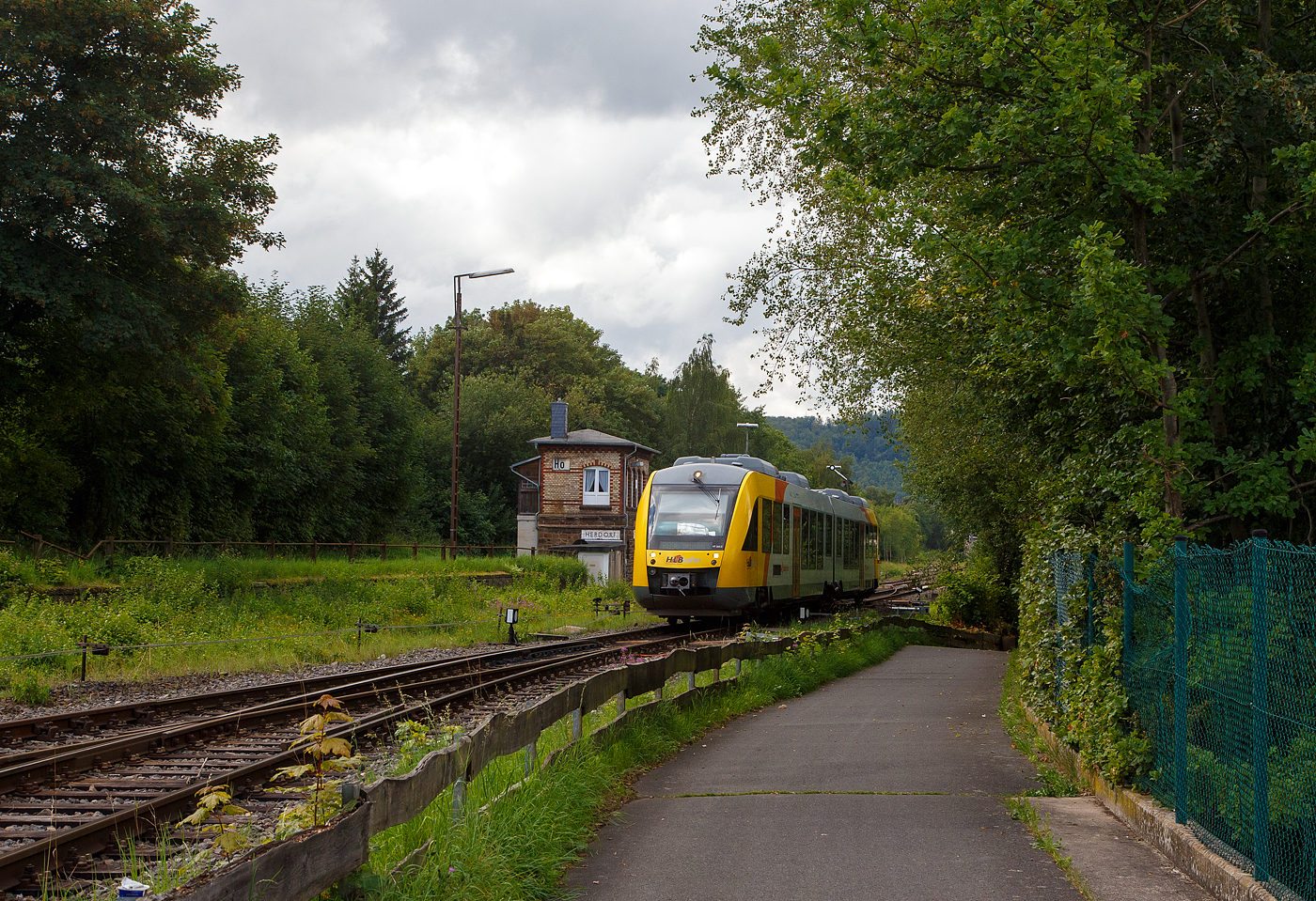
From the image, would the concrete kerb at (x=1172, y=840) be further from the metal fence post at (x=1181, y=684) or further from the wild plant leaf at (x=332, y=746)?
the wild plant leaf at (x=332, y=746)

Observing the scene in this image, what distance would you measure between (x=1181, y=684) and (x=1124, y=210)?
4450mm

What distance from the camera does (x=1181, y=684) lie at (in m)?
6.58

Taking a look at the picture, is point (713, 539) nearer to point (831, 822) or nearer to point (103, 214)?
point (103, 214)

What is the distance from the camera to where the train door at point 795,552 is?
26.6 m

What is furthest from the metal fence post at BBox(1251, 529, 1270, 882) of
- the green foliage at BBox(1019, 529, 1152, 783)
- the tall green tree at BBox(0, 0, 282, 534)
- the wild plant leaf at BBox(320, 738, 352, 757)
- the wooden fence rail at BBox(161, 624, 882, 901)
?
the tall green tree at BBox(0, 0, 282, 534)

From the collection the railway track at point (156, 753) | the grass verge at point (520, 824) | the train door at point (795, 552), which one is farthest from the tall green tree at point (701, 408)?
the grass verge at point (520, 824)

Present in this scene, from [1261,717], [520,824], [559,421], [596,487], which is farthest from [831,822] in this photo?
[559,421]

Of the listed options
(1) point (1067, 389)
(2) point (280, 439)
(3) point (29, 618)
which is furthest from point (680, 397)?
(1) point (1067, 389)

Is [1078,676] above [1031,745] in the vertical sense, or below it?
above

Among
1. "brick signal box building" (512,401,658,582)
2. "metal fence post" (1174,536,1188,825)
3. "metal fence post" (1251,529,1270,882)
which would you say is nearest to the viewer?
"metal fence post" (1251,529,1270,882)

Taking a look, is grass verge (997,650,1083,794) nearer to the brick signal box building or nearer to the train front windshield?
the train front windshield

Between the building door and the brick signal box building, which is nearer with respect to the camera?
the building door

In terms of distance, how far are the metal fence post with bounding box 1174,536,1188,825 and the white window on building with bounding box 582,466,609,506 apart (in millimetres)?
47850

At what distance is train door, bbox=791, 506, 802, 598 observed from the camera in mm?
26562
